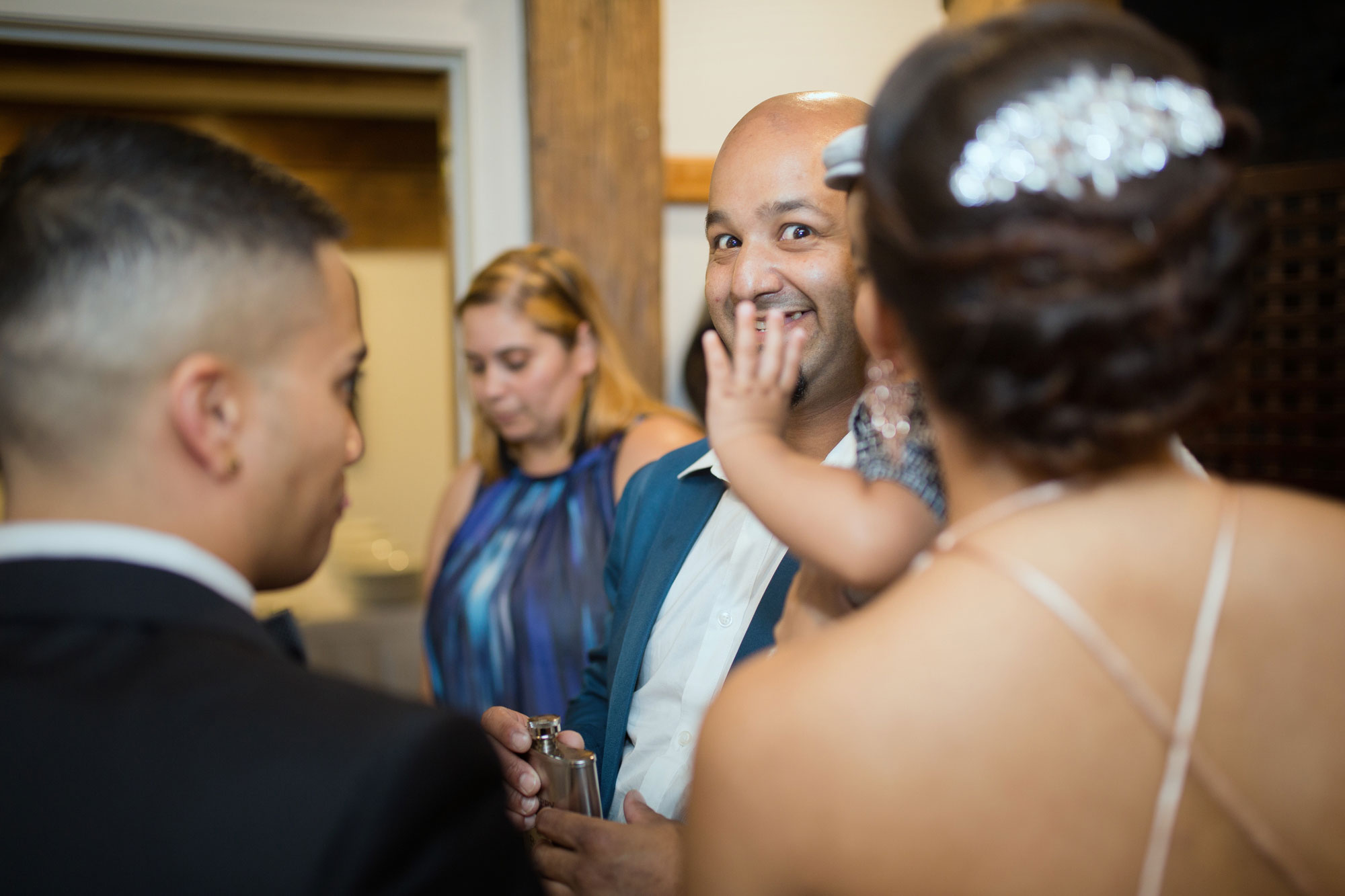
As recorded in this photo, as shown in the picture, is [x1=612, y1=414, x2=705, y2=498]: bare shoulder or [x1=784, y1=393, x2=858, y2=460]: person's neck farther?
[x1=612, y1=414, x2=705, y2=498]: bare shoulder

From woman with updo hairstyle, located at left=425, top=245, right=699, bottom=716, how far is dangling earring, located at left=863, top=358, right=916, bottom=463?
1.49 m

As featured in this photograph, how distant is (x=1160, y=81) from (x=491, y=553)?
2.09m

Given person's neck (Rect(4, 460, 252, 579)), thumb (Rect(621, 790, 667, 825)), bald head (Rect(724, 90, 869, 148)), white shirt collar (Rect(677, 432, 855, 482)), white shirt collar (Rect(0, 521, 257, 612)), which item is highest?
bald head (Rect(724, 90, 869, 148))

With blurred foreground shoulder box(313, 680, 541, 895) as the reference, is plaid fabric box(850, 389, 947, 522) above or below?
above

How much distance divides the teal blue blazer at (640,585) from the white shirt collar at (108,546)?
72 centimetres

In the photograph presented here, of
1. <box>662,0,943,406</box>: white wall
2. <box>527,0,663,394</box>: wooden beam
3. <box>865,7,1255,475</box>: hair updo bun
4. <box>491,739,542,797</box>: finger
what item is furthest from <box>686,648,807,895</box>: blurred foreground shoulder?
<box>662,0,943,406</box>: white wall

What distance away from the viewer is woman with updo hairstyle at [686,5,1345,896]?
Answer: 2.06 feet

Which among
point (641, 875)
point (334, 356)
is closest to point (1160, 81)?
point (334, 356)

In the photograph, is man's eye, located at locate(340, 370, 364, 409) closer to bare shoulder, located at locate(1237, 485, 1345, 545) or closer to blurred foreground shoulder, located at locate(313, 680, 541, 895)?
blurred foreground shoulder, located at locate(313, 680, 541, 895)

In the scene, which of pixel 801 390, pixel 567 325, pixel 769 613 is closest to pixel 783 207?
pixel 801 390

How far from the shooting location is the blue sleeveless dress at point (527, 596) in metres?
2.34

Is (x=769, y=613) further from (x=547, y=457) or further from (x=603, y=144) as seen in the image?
(x=603, y=144)

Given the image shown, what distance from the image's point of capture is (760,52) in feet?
9.54

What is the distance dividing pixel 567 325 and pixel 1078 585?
210 centimetres
